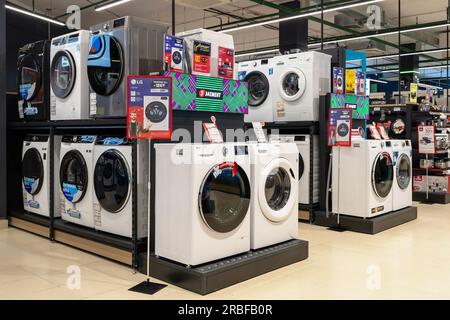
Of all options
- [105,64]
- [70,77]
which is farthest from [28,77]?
[105,64]

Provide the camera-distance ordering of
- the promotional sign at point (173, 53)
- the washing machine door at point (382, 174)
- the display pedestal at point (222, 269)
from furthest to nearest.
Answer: the washing machine door at point (382, 174) < the promotional sign at point (173, 53) < the display pedestal at point (222, 269)

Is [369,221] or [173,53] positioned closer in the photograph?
[173,53]

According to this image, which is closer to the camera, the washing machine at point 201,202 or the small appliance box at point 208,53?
the washing machine at point 201,202

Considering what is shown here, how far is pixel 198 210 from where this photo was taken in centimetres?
327

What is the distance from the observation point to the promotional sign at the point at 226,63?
14.1ft

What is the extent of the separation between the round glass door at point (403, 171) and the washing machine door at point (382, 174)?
25 cm

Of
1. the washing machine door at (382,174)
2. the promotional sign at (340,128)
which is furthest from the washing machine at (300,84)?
the washing machine door at (382,174)

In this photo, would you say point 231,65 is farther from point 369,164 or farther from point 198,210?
point 369,164

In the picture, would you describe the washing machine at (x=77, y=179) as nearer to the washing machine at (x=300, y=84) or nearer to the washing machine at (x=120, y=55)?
the washing machine at (x=120, y=55)

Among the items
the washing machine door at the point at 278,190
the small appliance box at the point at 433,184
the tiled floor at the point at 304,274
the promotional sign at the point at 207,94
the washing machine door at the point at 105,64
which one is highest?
the washing machine door at the point at 105,64

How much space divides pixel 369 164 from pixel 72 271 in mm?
3550

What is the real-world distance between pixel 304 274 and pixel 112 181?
186 cm

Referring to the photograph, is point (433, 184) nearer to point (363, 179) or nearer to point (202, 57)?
point (363, 179)

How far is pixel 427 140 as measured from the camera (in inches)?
317
